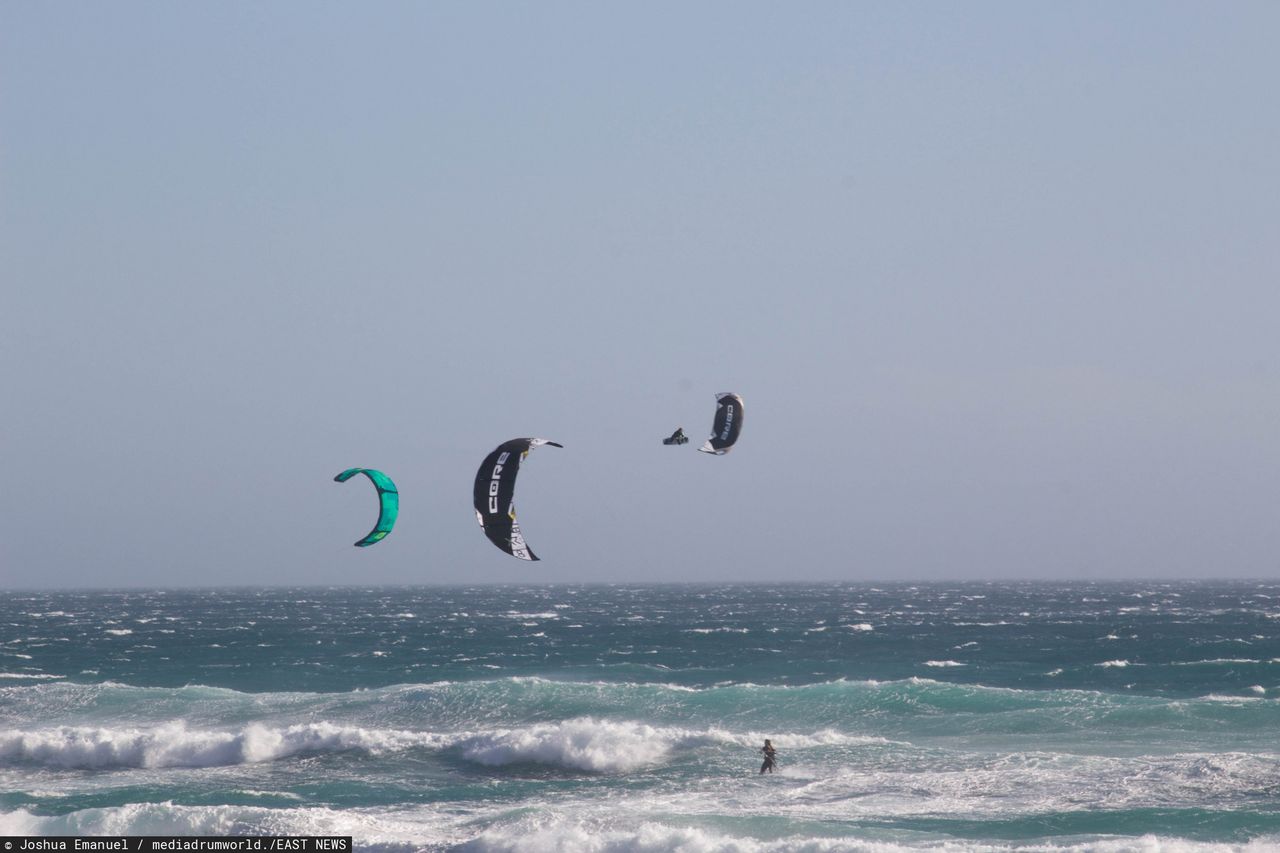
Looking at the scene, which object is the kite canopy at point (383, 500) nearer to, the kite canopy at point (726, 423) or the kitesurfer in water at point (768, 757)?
the kite canopy at point (726, 423)

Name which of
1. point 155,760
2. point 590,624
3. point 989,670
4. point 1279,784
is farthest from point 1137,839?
point 590,624

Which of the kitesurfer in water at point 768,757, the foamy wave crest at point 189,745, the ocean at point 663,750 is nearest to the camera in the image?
the ocean at point 663,750

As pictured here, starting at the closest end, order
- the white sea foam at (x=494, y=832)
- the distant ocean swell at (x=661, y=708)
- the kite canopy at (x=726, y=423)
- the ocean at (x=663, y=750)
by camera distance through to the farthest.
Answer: the white sea foam at (x=494, y=832), the ocean at (x=663, y=750), the kite canopy at (x=726, y=423), the distant ocean swell at (x=661, y=708)

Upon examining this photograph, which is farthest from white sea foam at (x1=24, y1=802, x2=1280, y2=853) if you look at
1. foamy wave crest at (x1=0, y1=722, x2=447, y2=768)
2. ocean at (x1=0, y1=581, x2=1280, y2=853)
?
foamy wave crest at (x1=0, y1=722, x2=447, y2=768)

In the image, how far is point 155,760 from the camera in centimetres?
3008

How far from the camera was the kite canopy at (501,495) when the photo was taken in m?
21.5

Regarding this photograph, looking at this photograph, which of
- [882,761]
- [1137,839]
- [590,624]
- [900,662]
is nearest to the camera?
[1137,839]

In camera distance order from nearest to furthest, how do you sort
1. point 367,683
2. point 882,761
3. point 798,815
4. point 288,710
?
point 798,815 < point 882,761 < point 288,710 < point 367,683

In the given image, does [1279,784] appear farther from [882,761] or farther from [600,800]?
[600,800]

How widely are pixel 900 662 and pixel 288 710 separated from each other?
80.9ft

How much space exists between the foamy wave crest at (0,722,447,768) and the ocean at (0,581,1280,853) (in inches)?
3.1

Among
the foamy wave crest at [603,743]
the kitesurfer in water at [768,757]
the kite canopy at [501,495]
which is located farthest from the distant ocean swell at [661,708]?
the kite canopy at [501,495]

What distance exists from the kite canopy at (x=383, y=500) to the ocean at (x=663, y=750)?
506 cm

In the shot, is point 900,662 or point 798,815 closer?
point 798,815
